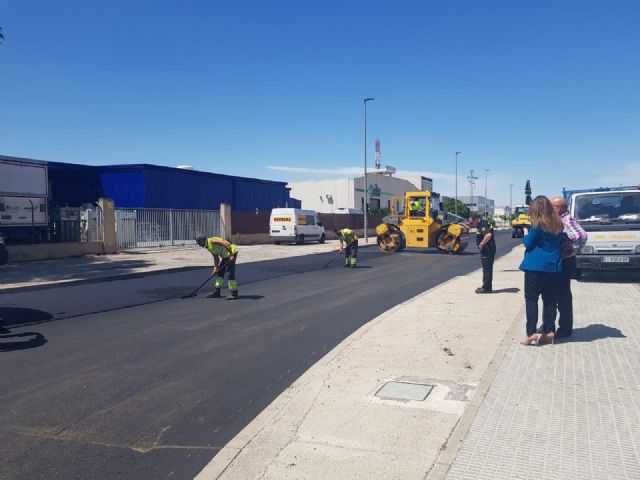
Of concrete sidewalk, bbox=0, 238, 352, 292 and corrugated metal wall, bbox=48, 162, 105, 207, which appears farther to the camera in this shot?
corrugated metal wall, bbox=48, 162, 105, 207

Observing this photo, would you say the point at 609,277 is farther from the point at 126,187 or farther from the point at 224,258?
the point at 126,187

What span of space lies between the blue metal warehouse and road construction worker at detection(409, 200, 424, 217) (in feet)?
51.4

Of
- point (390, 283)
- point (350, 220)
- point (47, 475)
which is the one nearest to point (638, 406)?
point (47, 475)

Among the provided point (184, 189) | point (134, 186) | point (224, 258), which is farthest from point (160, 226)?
point (224, 258)

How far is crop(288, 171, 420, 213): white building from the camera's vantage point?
2434 inches

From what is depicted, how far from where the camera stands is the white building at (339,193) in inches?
2434

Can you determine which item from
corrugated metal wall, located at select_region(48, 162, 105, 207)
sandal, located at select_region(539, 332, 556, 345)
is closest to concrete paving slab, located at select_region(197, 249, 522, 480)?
sandal, located at select_region(539, 332, 556, 345)

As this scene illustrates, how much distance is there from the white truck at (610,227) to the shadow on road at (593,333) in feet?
15.1

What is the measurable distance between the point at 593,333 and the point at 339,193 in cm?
5666

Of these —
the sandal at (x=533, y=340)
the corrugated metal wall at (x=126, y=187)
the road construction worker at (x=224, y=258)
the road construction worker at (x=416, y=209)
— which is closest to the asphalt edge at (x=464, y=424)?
the sandal at (x=533, y=340)

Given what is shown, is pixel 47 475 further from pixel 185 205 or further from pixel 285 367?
pixel 185 205

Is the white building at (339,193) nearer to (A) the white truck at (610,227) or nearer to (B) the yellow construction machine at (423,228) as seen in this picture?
(B) the yellow construction machine at (423,228)

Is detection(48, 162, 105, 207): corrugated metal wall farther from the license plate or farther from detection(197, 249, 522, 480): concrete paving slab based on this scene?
detection(197, 249, 522, 480): concrete paving slab

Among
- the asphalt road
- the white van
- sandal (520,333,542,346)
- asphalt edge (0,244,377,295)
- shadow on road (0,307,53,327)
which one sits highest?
the white van
